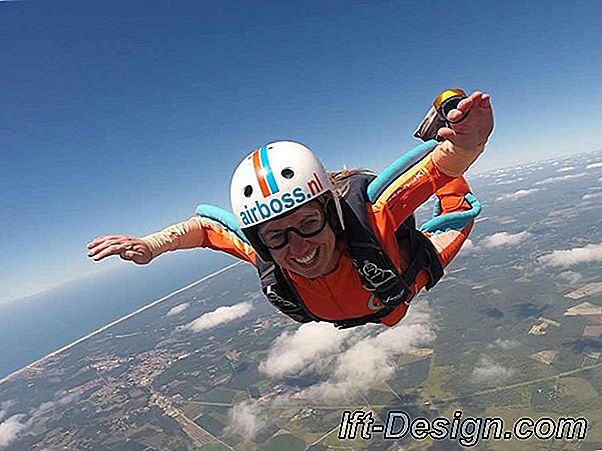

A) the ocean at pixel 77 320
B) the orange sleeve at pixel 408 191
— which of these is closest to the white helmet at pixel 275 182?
the orange sleeve at pixel 408 191

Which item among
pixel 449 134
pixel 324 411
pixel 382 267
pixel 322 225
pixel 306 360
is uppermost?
pixel 449 134

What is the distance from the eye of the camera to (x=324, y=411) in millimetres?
30406

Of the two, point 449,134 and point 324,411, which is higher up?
point 449,134

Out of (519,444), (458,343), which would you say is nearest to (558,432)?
(519,444)

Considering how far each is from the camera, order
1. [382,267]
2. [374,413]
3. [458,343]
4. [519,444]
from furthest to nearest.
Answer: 1. [458,343]
2. [374,413]
3. [519,444]
4. [382,267]

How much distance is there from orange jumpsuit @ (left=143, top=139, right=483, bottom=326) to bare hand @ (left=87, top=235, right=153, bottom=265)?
9cm

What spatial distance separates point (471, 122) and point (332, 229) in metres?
0.65

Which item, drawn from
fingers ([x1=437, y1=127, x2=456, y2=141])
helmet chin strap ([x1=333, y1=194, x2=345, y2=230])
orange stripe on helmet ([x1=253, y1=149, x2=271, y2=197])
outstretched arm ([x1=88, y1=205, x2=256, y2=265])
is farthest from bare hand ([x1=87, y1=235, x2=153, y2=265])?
fingers ([x1=437, y1=127, x2=456, y2=141])

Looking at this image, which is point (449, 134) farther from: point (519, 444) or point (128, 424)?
point (128, 424)

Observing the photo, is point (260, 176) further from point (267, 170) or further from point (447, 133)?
point (447, 133)

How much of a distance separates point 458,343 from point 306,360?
16426mm

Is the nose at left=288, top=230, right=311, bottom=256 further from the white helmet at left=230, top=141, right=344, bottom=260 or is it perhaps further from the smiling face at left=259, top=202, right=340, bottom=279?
the white helmet at left=230, top=141, right=344, bottom=260

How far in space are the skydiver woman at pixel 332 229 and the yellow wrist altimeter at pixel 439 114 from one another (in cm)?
5

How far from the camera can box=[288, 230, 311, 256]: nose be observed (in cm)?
158
